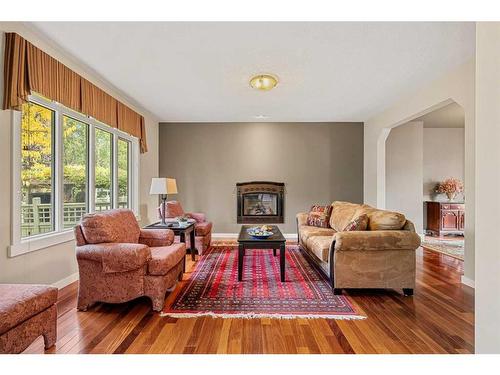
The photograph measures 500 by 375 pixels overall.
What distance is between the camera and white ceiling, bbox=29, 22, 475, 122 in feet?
8.63

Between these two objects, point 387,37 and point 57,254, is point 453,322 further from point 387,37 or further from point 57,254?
point 57,254

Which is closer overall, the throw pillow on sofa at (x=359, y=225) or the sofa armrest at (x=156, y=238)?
the throw pillow on sofa at (x=359, y=225)

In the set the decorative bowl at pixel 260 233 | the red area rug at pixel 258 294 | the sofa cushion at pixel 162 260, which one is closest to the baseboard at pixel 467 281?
the red area rug at pixel 258 294

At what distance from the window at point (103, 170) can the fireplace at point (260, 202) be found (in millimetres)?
2739

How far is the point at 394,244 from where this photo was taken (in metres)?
2.82

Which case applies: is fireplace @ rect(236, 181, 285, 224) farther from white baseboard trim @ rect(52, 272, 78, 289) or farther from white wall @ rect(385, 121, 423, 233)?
white baseboard trim @ rect(52, 272, 78, 289)

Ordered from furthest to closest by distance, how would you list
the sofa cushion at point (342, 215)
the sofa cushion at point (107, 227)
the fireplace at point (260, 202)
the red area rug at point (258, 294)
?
the fireplace at point (260, 202) → the sofa cushion at point (342, 215) → the sofa cushion at point (107, 227) → the red area rug at point (258, 294)

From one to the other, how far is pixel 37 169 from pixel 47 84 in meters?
0.86

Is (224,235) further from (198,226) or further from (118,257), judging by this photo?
(118,257)

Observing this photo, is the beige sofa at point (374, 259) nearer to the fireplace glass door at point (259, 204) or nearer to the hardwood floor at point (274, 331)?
the hardwood floor at point (274, 331)

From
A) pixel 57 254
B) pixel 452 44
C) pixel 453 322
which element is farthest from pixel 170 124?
pixel 453 322

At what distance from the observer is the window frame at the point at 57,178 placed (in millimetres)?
2471

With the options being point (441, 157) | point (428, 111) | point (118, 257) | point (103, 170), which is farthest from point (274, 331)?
point (441, 157)

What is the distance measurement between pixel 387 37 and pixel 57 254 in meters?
3.97
